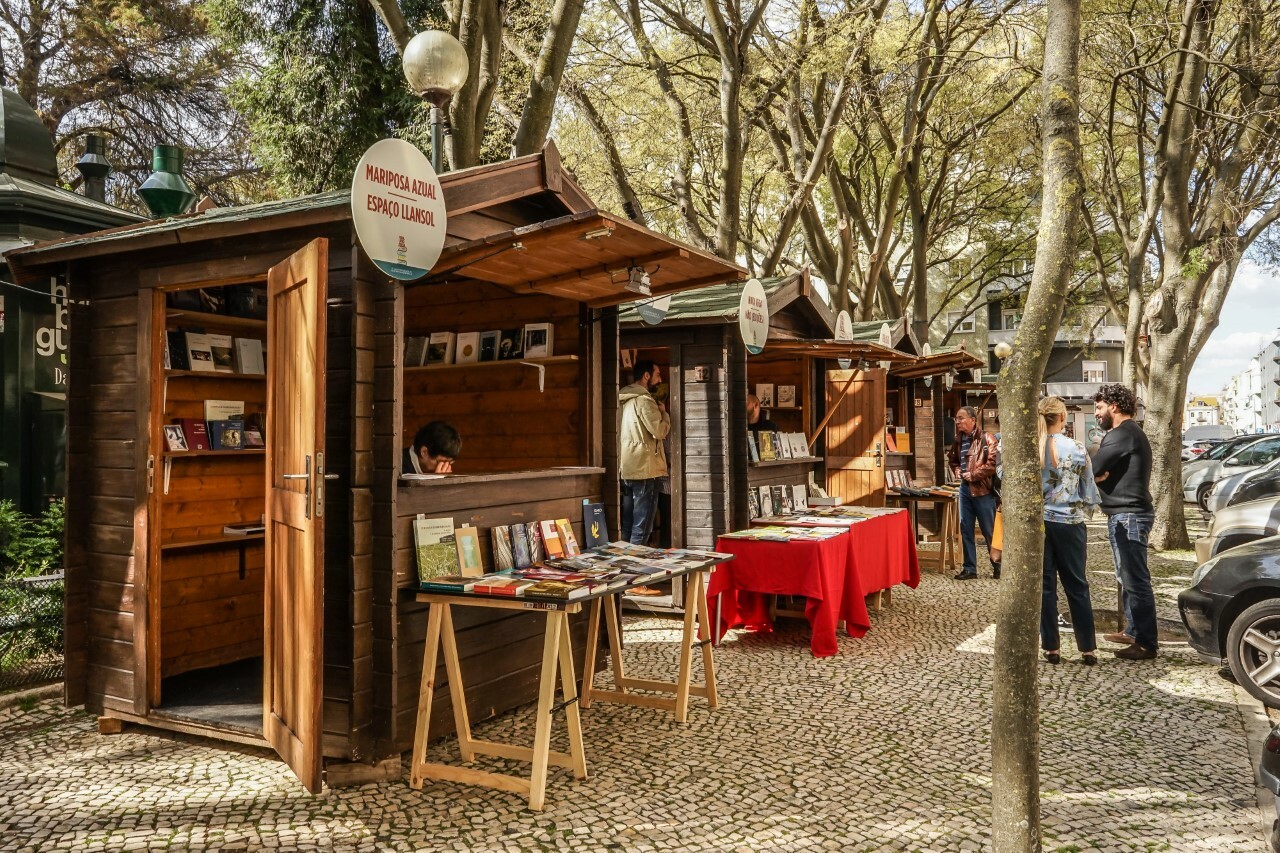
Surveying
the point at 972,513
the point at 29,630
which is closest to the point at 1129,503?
the point at 972,513

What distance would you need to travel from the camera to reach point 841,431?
11133 mm

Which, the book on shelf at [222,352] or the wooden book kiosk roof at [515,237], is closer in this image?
the wooden book kiosk roof at [515,237]

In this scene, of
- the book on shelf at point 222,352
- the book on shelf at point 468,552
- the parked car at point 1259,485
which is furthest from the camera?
the parked car at point 1259,485

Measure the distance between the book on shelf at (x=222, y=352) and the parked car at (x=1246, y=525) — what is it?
7928 mm

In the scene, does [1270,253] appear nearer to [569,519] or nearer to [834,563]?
[834,563]

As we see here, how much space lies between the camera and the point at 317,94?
60.2 ft

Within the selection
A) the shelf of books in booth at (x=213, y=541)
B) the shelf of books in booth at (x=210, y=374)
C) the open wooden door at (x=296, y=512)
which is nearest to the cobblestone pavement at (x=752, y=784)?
the open wooden door at (x=296, y=512)

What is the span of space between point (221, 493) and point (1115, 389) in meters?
6.63

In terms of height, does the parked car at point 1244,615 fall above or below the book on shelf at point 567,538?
below

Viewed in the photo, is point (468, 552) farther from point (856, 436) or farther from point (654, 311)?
point (856, 436)

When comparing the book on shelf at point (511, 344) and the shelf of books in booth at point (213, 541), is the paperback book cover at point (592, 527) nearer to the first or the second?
the book on shelf at point (511, 344)

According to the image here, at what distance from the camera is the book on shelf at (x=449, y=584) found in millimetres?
4520

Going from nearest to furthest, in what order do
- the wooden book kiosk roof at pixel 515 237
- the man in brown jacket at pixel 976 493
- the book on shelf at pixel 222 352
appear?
the wooden book kiosk roof at pixel 515 237, the book on shelf at pixel 222 352, the man in brown jacket at pixel 976 493

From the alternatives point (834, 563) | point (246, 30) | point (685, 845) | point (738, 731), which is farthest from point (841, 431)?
point (246, 30)
